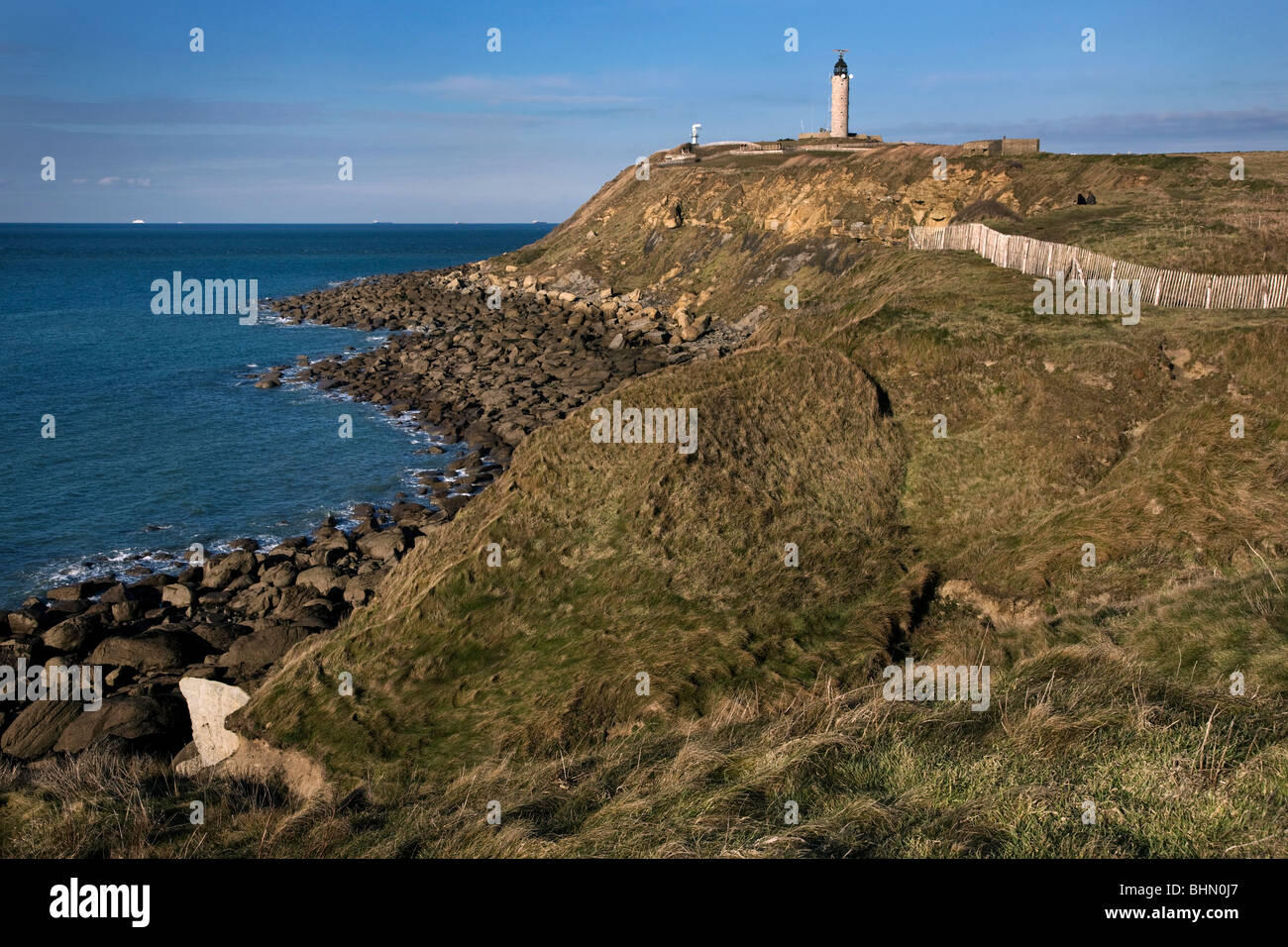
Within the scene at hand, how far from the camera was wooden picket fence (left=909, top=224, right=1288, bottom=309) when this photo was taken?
75.3ft

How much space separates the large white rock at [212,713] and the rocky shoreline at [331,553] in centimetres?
64

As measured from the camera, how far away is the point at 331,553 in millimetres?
28234

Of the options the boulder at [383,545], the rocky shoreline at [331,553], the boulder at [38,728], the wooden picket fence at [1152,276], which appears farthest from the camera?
the boulder at [383,545]

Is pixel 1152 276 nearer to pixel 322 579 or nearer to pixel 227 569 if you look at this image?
pixel 322 579

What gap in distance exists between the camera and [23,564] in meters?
28.8

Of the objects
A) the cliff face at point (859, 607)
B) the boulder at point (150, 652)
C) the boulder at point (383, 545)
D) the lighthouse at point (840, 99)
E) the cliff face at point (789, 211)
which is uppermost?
the lighthouse at point (840, 99)

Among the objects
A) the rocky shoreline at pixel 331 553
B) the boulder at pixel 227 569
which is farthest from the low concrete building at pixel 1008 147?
the boulder at pixel 227 569

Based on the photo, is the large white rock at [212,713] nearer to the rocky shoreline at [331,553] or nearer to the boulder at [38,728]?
the rocky shoreline at [331,553]

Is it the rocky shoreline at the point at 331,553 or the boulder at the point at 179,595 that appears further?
the boulder at the point at 179,595

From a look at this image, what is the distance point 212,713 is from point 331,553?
1085 cm

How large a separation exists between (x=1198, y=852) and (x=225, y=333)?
8556cm

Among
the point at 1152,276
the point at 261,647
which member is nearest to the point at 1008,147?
the point at 1152,276

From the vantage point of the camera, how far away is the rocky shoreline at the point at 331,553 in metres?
20.0
